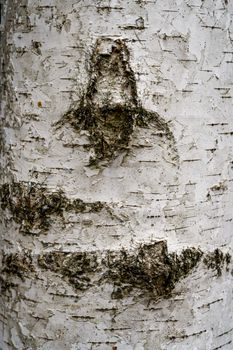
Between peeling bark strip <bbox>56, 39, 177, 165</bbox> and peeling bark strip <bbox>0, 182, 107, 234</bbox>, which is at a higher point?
peeling bark strip <bbox>56, 39, 177, 165</bbox>

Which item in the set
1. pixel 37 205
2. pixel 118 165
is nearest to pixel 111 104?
pixel 118 165

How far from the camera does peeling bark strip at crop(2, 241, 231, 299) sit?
3.33 feet

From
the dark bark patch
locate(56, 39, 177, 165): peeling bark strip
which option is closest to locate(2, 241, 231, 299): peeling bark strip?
the dark bark patch

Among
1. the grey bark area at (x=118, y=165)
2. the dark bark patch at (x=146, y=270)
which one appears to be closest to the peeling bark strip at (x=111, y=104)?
the grey bark area at (x=118, y=165)

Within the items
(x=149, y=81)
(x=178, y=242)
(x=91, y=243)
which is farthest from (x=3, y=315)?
(x=149, y=81)

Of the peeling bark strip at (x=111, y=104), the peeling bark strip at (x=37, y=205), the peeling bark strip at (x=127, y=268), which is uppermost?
the peeling bark strip at (x=111, y=104)

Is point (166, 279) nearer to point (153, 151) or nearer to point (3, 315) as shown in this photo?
point (153, 151)

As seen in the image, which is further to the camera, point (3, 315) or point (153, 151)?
point (3, 315)

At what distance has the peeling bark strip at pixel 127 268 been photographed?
3.33 ft

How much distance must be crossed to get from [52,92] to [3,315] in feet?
1.36

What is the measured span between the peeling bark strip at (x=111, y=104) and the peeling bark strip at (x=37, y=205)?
0.09 metres

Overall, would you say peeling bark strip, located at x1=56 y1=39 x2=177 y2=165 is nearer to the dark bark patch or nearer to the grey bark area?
the grey bark area

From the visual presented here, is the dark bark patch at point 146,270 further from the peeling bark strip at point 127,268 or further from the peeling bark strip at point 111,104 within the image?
the peeling bark strip at point 111,104

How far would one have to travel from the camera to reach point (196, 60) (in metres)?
1.03
